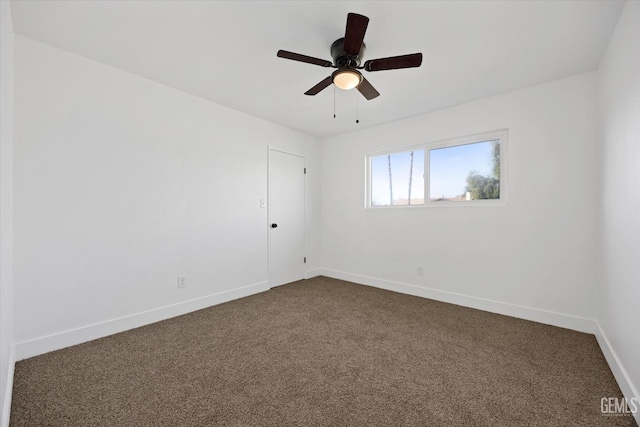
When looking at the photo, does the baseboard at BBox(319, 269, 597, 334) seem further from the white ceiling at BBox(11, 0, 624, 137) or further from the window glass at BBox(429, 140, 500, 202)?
the white ceiling at BBox(11, 0, 624, 137)

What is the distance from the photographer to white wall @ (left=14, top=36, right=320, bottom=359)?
2.03 metres

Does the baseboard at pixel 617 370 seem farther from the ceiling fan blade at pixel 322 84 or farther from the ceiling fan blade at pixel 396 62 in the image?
the ceiling fan blade at pixel 322 84

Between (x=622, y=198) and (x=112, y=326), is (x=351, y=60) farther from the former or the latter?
(x=112, y=326)

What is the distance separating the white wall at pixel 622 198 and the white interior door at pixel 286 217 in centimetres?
353

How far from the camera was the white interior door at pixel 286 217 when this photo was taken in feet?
12.9

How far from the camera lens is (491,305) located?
296cm

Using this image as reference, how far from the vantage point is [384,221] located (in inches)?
154

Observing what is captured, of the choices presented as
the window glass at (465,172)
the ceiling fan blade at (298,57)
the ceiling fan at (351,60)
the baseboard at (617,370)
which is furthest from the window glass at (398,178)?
the ceiling fan blade at (298,57)

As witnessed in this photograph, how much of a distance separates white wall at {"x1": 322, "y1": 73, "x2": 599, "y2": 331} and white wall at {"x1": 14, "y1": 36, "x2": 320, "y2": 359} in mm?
2301

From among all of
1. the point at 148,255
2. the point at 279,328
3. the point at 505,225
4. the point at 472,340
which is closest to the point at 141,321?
the point at 148,255

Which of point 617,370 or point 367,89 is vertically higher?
point 367,89

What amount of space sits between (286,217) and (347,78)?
2560mm

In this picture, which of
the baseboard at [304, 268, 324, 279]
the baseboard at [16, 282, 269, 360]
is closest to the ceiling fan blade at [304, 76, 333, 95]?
the baseboard at [16, 282, 269, 360]

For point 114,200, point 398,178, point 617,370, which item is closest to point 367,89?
A: point 398,178
